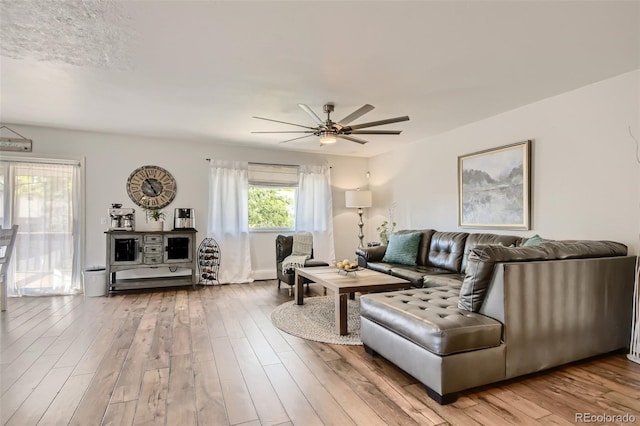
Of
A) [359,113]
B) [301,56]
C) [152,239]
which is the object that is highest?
[301,56]

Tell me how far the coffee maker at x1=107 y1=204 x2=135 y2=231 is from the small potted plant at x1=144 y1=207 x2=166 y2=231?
22 centimetres

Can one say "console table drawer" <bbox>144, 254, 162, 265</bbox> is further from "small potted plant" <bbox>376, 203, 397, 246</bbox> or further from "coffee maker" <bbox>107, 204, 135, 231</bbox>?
"small potted plant" <bbox>376, 203, 397, 246</bbox>

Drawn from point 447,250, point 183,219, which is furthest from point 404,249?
point 183,219

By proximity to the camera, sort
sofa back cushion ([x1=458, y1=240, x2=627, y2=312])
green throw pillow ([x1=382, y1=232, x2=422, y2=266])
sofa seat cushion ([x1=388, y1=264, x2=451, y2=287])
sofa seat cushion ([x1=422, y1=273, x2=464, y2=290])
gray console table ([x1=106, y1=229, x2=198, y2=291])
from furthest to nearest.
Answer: gray console table ([x1=106, y1=229, x2=198, y2=291]) < green throw pillow ([x1=382, y1=232, x2=422, y2=266]) < sofa seat cushion ([x1=388, y1=264, x2=451, y2=287]) < sofa seat cushion ([x1=422, y1=273, x2=464, y2=290]) < sofa back cushion ([x1=458, y1=240, x2=627, y2=312])

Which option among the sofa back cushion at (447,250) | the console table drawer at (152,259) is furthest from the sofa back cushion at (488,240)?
the console table drawer at (152,259)

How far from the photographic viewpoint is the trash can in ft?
15.3

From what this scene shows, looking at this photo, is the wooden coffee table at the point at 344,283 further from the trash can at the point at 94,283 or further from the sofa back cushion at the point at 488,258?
the trash can at the point at 94,283

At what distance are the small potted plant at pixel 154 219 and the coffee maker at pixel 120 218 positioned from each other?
0.73 feet

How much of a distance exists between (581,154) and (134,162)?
5.88 m

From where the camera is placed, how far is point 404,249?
15.1 feet

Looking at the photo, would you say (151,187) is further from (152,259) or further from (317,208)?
(317,208)

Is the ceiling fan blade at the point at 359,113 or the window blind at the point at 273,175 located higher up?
the ceiling fan blade at the point at 359,113

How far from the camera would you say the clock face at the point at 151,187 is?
5285 millimetres

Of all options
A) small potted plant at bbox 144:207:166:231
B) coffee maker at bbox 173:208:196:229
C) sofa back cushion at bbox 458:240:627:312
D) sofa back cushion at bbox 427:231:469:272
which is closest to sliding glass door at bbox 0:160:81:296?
small potted plant at bbox 144:207:166:231
